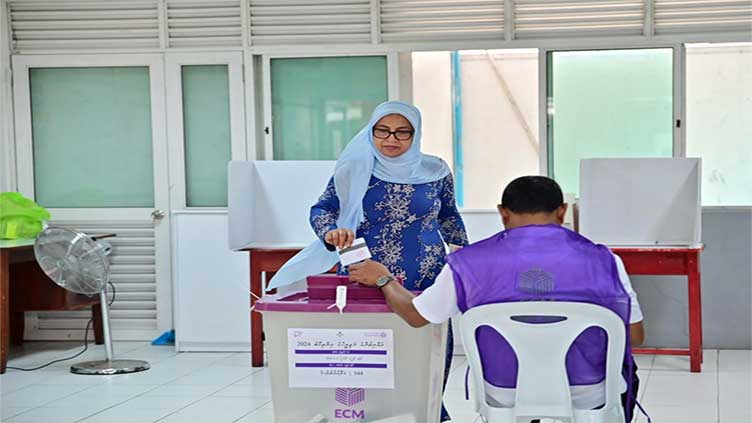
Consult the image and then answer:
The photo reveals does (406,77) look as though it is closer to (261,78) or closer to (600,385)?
(261,78)

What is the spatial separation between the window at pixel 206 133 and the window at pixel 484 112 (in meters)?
2.06

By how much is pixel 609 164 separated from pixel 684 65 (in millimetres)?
783

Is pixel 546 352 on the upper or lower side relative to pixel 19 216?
lower

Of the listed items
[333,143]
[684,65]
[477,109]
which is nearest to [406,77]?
[333,143]

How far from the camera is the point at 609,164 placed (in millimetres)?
5742

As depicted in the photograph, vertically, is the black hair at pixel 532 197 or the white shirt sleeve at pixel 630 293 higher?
the black hair at pixel 532 197

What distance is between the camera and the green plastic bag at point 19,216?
5938 millimetres

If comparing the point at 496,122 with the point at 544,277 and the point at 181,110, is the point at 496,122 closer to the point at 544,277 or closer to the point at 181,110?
the point at 181,110

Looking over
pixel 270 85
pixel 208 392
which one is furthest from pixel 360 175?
pixel 270 85

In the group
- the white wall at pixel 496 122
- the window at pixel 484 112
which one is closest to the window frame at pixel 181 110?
the window at pixel 484 112

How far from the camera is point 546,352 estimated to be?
92.3 inches

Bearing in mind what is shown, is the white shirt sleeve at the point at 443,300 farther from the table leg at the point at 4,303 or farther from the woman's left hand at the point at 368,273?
the table leg at the point at 4,303

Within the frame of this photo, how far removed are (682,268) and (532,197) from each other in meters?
3.19

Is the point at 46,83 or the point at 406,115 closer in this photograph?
the point at 406,115
